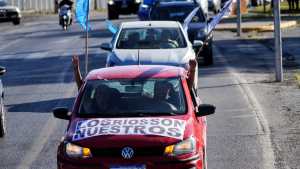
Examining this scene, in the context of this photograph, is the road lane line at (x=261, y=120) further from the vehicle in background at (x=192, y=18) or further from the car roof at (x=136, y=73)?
the car roof at (x=136, y=73)

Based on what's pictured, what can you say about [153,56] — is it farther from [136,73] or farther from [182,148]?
[182,148]

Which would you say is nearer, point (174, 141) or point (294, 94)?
point (174, 141)

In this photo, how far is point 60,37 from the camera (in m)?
41.4

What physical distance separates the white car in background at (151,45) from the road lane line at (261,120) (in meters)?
1.38

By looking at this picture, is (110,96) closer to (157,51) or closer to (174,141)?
(174,141)

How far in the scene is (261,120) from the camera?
15914 millimetres

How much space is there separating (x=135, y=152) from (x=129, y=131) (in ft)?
0.95

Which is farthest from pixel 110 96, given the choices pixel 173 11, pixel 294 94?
pixel 173 11

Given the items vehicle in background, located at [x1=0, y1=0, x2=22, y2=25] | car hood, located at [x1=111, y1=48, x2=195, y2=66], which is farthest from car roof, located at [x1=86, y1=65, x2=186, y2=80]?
vehicle in background, located at [x1=0, y1=0, x2=22, y2=25]

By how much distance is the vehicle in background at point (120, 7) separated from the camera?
190 ft

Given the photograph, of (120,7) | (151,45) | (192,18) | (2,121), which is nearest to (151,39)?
(151,45)

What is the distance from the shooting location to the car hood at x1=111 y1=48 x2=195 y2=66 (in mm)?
17406

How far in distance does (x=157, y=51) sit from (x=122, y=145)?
9.10 meters

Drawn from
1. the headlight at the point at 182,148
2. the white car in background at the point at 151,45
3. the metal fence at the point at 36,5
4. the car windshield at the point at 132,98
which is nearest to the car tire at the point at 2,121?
the white car in background at the point at 151,45
